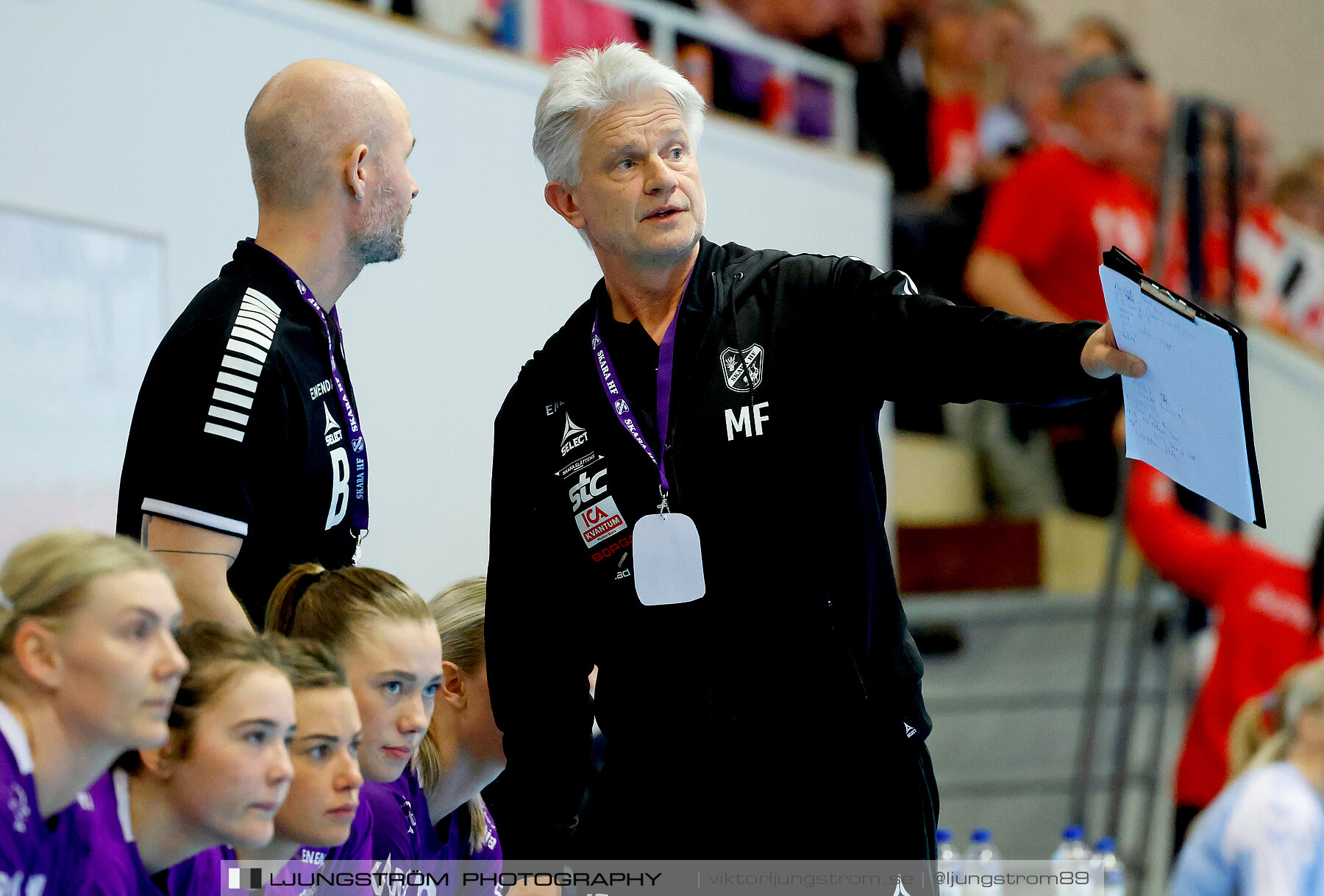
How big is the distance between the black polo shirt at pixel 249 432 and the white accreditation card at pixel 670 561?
20.9 inches

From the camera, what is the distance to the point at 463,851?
2.68m

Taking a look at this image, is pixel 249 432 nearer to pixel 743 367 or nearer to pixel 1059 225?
pixel 743 367

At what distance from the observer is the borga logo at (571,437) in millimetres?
2227

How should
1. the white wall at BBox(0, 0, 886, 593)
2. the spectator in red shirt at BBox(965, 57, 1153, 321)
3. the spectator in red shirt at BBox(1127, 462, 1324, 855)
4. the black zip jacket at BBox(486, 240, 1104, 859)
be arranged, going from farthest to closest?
the spectator in red shirt at BBox(965, 57, 1153, 321)
the spectator in red shirt at BBox(1127, 462, 1324, 855)
the white wall at BBox(0, 0, 886, 593)
the black zip jacket at BBox(486, 240, 1104, 859)

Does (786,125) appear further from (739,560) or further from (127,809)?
(127,809)

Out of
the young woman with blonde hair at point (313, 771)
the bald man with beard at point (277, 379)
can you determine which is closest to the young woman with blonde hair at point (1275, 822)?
the bald man with beard at point (277, 379)

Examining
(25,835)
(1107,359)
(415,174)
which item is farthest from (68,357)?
(1107,359)

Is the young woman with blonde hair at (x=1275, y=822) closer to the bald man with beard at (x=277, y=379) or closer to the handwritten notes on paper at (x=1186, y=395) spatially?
the handwritten notes on paper at (x=1186, y=395)

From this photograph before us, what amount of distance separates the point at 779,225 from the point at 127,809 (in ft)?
15.5

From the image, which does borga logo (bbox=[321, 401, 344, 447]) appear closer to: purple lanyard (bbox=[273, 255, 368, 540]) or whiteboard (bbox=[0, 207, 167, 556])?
purple lanyard (bbox=[273, 255, 368, 540])

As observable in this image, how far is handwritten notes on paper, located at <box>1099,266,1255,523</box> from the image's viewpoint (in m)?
1.80

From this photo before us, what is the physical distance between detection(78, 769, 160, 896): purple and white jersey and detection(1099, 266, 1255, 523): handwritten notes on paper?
1.34 m

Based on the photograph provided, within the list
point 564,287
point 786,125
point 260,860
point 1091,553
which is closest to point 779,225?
point 786,125

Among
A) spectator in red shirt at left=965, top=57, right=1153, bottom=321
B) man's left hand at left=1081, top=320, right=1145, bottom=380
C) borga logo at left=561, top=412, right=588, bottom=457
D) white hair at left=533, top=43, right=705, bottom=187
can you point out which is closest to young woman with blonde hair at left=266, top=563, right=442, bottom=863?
borga logo at left=561, top=412, right=588, bottom=457
